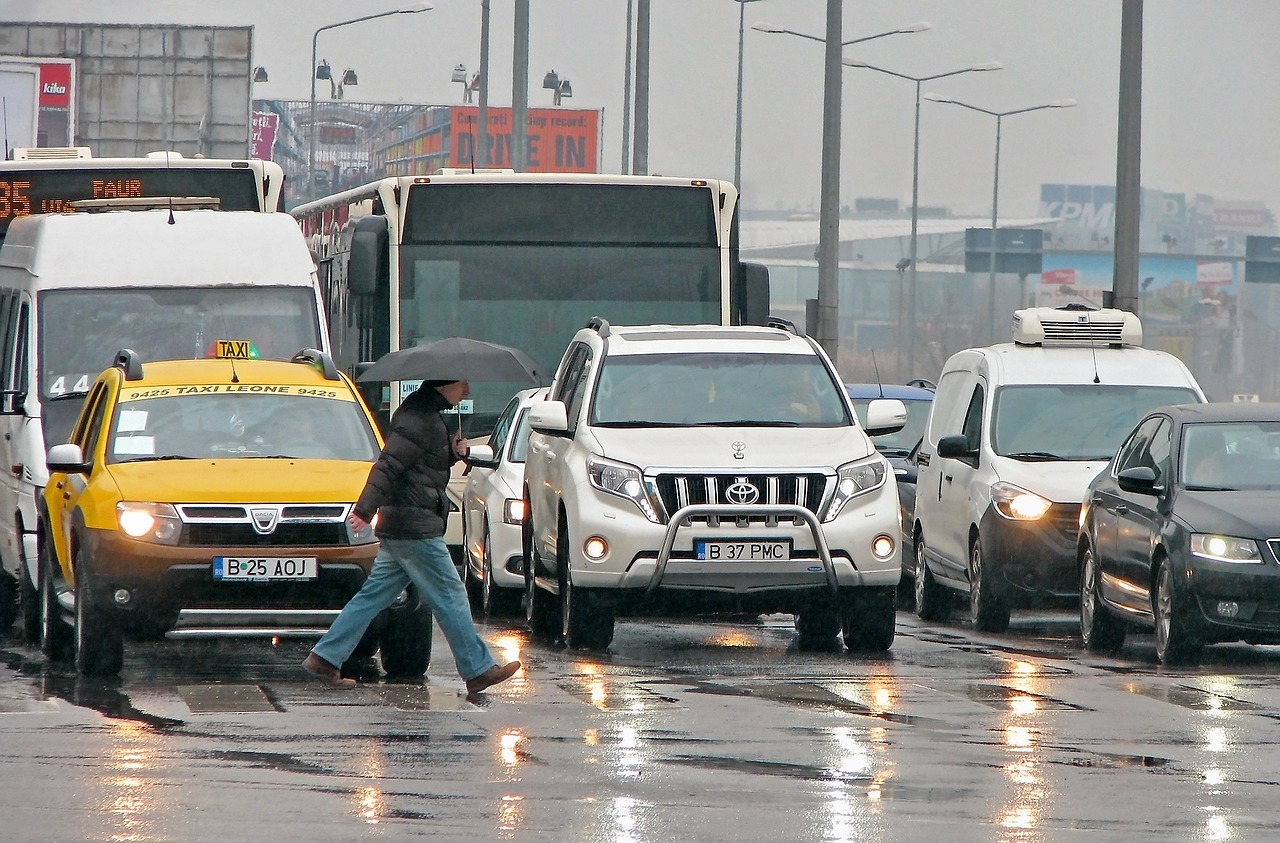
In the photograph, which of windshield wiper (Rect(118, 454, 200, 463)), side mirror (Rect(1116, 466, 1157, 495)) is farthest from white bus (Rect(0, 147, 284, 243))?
side mirror (Rect(1116, 466, 1157, 495))

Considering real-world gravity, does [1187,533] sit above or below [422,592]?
above

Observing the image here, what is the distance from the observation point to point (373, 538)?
40.8ft

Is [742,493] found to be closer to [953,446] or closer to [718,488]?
[718,488]

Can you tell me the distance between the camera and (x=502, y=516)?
17.0 m

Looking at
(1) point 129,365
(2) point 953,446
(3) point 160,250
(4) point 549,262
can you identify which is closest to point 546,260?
(4) point 549,262

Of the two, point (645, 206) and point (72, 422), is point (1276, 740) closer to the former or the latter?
point (72, 422)

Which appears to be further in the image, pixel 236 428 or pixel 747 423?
pixel 747 423

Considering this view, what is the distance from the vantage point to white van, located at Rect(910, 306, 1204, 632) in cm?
1630

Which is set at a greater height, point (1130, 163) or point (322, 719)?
point (1130, 163)

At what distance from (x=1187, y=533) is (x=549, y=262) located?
6.50 metres

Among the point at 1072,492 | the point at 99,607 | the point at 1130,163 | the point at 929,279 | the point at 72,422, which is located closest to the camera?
the point at 99,607

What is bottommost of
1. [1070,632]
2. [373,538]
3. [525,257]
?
[1070,632]

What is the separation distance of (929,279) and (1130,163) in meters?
97.5

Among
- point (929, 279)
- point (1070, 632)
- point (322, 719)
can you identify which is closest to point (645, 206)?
point (1070, 632)
